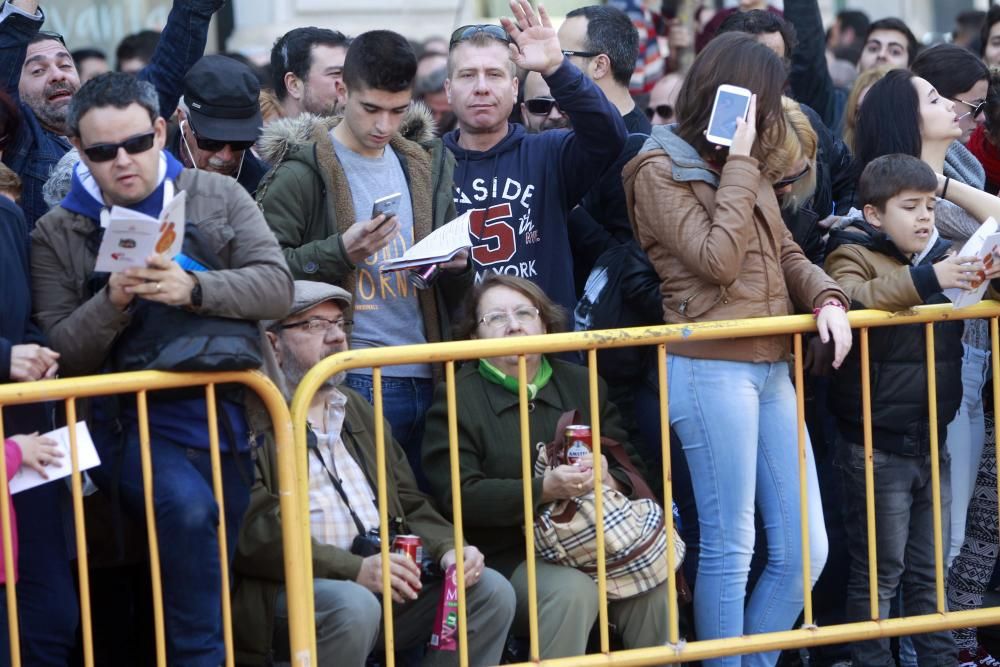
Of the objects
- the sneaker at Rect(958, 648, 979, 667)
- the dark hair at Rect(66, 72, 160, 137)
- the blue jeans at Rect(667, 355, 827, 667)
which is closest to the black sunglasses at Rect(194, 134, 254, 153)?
the dark hair at Rect(66, 72, 160, 137)

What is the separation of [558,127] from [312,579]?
281 centimetres

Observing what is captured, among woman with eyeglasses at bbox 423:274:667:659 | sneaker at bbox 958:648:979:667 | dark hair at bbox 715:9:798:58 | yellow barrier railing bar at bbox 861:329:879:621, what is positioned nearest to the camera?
woman with eyeglasses at bbox 423:274:667:659

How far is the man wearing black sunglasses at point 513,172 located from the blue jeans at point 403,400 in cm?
56

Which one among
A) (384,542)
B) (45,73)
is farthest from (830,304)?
(45,73)

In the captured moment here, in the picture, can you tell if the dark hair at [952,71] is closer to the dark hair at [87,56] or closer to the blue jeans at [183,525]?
the blue jeans at [183,525]

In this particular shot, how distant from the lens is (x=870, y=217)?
5855 millimetres

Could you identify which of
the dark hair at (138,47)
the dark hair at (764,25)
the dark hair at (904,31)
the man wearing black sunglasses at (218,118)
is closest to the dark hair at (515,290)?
the man wearing black sunglasses at (218,118)

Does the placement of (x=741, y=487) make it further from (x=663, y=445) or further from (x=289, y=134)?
(x=289, y=134)

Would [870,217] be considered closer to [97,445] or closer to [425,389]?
[425,389]

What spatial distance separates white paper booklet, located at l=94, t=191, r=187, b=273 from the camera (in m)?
4.28

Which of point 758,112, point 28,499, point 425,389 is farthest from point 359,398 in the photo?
point 758,112

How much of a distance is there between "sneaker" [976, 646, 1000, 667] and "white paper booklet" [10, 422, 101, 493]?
3641 millimetres

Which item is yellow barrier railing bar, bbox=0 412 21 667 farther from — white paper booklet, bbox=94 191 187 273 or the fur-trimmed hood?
the fur-trimmed hood

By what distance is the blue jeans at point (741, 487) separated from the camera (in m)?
5.34
